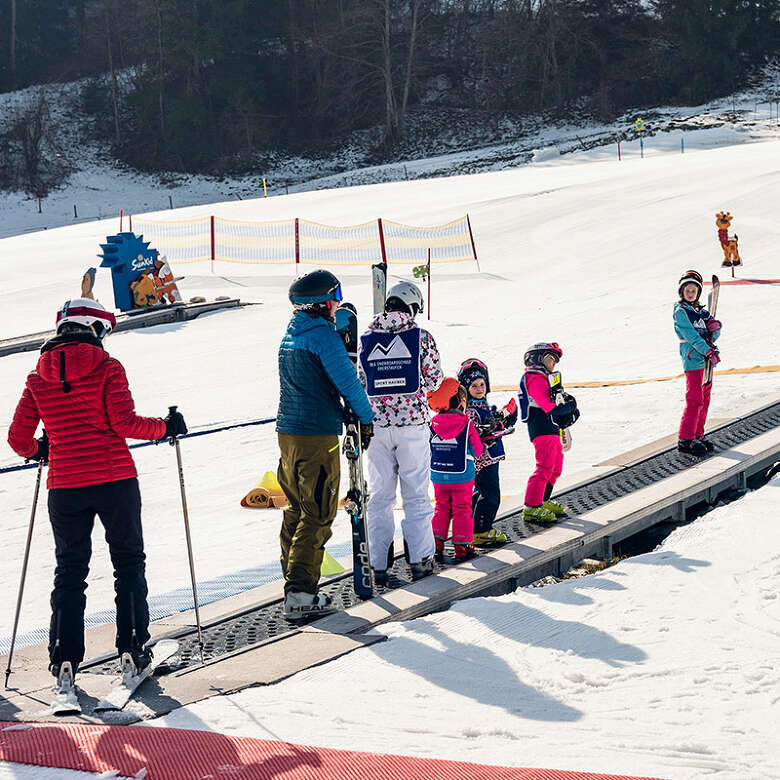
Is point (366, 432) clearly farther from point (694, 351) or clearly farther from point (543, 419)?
point (694, 351)

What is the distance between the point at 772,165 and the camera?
30.2 m

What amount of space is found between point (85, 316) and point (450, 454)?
2.67 metres

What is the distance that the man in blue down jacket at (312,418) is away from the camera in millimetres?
6371

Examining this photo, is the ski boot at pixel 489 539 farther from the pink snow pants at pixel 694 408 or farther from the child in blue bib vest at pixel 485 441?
the pink snow pants at pixel 694 408

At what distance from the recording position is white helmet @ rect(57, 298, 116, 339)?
5586 millimetres

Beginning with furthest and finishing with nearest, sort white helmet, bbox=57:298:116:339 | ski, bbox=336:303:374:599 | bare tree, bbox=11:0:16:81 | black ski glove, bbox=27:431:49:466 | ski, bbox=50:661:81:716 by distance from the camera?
bare tree, bbox=11:0:16:81 < ski, bbox=336:303:374:599 < black ski glove, bbox=27:431:49:466 < white helmet, bbox=57:298:116:339 < ski, bbox=50:661:81:716

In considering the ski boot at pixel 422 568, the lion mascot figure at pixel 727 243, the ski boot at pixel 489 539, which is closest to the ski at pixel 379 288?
the ski boot at pixel 422 568

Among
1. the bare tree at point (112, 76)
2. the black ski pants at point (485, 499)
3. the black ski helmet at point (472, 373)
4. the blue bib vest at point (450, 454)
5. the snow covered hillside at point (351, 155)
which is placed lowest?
the black ski pants at point (485, 499)

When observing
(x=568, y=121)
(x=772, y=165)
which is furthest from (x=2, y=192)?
(x=772, y=165)

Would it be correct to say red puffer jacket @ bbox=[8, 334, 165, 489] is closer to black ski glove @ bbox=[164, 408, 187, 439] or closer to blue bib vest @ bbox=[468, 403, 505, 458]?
black ski glove @ bbox=[164, 408, 187, 439]

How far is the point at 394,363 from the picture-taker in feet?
22.9

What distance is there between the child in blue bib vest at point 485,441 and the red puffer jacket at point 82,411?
107 inches

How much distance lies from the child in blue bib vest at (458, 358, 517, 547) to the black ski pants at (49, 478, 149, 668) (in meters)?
2.72

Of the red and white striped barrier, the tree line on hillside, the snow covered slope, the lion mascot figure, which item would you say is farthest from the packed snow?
the tree line on hillside
